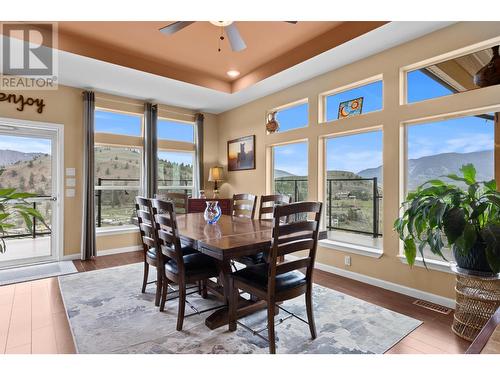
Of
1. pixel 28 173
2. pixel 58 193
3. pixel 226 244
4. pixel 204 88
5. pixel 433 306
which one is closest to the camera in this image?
pixel 226 244

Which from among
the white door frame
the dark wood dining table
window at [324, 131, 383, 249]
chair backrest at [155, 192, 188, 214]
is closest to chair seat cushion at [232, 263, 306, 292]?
the dark wood dining table

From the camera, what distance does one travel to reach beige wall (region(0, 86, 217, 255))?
411cm

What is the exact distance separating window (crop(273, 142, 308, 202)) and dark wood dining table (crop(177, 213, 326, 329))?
1860mm

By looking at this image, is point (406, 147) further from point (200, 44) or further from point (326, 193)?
point (200, 44)

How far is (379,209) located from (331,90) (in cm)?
175

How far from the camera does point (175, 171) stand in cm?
558

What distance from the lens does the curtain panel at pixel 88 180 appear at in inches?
172

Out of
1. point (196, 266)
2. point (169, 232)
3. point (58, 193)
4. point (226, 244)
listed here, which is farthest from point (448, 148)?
point (58, 193)

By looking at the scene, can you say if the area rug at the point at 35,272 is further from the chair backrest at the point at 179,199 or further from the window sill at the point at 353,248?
the window sill at the point at 353,248

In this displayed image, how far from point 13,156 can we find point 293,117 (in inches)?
172

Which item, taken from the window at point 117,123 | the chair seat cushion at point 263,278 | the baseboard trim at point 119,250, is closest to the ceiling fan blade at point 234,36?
the chair seat cushion at point 263,278

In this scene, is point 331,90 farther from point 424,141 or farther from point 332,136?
point 424,141

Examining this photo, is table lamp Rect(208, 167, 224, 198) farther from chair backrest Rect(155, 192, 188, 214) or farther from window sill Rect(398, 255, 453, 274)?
window sill Rect(398, 255, 453, 274)
